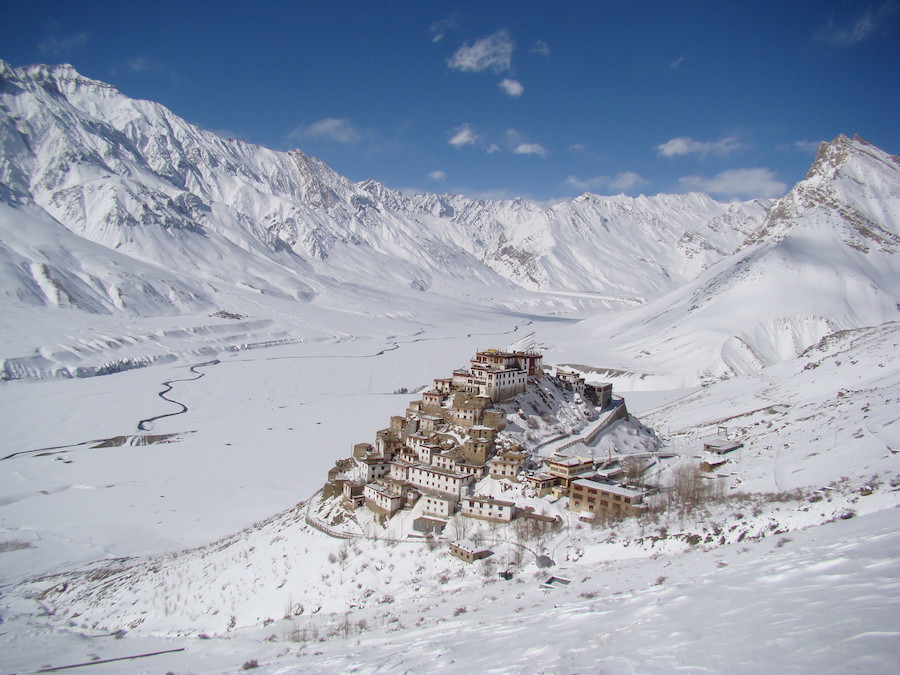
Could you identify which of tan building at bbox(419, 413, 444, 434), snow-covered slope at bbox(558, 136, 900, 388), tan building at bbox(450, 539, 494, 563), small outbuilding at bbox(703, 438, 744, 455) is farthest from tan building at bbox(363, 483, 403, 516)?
snow-covered slope at bbox(558, 136, 900, 388)

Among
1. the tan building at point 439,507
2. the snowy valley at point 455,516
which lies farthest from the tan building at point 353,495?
the tan building at point 439,507

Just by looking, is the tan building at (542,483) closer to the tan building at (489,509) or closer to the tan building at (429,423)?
the tan building at (489,509)

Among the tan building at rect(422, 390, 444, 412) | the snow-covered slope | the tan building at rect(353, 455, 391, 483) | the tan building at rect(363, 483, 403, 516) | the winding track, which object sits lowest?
the tan building at rect(363, 483, 403, 516)

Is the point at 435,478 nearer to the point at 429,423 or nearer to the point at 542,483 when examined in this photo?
the point at 542,483

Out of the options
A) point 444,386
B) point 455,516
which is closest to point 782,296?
point 444,386

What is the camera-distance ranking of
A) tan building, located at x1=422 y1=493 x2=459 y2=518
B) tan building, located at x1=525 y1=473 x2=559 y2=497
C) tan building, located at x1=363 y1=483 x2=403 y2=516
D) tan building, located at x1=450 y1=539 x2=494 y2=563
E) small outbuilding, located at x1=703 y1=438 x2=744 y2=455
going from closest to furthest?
tan building, located at x1=450 y1=539 x2=494 y2=563
tan building, located at x1=422 y1=493 x2=459 y2=518
tan building, located at x1=525 y1=473 x2=559 y2=497
tan building, located at x1=363 y1=483 x2=403 y2=516
small outbuilding, located at x1=703 y1=438 x2=744 y2=455

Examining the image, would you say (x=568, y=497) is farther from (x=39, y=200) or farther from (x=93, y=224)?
(x=39, y=200)

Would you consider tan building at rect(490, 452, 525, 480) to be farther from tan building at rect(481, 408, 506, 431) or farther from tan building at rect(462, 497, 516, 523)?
tan building at rect(481, 408, 506, 431)
